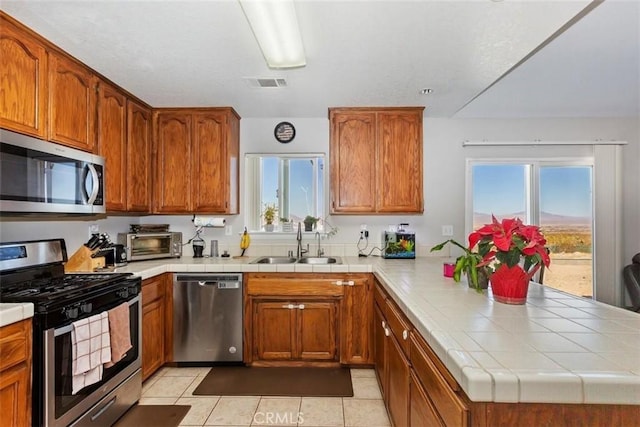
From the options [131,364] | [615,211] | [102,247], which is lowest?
[131,364]

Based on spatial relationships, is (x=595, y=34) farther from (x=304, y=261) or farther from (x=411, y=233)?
(x=304, y=261)

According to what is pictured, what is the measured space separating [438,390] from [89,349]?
5.71 feet

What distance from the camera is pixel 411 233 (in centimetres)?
312

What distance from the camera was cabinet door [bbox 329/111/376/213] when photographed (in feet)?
9.94

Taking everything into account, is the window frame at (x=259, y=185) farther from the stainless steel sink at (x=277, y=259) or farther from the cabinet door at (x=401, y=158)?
the cabinet door at (x=401, y=158)

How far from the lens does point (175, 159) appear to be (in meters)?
3.04

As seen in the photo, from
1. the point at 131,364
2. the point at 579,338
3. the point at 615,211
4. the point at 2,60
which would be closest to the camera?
the point at 579,338

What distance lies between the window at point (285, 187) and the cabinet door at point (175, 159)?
2.03ft

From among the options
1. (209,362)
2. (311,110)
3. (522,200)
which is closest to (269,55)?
(311,110)

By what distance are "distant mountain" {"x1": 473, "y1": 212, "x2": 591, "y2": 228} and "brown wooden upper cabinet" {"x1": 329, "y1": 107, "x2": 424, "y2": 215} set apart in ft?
2.87

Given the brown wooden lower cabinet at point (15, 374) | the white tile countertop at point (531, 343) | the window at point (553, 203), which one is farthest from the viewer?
the window at point (553, 203)

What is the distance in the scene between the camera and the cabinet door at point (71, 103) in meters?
1.94

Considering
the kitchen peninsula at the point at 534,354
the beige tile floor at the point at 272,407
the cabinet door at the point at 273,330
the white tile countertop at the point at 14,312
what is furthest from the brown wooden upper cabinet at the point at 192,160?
the kitchen peninsula at the point at 534,354

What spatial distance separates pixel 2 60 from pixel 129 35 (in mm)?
612
